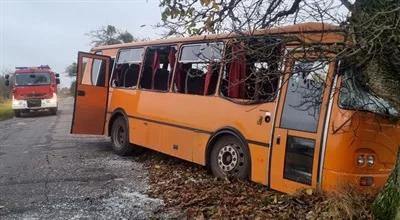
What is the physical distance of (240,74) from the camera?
26.2 feet

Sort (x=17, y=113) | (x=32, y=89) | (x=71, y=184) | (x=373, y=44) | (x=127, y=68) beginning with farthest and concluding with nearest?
(x=17, y=113) < (x=32, y=89) < (x=127, y=68) < (x=71, y=184) < (x=373, y=44)

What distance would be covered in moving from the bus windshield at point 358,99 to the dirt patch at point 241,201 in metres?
1.07

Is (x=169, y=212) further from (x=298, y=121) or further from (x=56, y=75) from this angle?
(x=56, y=75)

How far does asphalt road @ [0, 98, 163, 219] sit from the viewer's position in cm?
678

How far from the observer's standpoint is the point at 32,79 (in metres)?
27.8

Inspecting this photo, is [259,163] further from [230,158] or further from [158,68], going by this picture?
[158,68]

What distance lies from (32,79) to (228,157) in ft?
71.3

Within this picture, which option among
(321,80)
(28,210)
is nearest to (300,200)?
(321,80)

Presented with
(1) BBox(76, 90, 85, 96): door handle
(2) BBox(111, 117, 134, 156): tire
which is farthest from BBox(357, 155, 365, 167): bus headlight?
(1) BBox(76, 90, 85, 96): door handle

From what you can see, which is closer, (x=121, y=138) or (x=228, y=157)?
(x=228, y=157)

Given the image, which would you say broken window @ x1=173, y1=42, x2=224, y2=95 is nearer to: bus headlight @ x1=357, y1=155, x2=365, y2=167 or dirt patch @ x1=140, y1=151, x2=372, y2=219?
dirt patch @ x1=140, y1=151, x2=372, y2=219

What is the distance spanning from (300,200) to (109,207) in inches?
98.7

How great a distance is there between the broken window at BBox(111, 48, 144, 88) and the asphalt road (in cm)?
165

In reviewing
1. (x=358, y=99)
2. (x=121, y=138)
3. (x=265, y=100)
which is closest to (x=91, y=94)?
(x=121, y=138)
